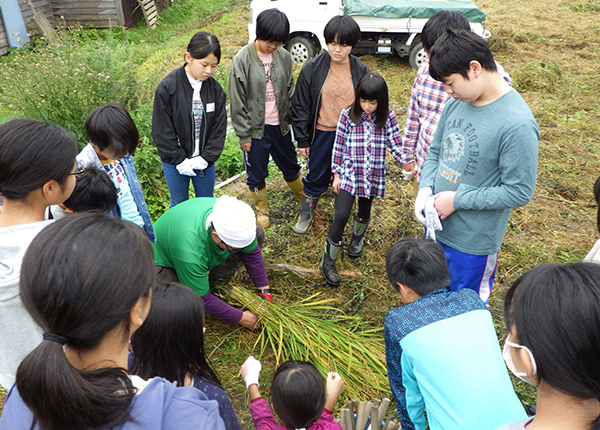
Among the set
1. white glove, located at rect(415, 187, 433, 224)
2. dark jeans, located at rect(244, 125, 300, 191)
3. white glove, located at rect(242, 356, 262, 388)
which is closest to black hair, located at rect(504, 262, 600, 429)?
white glove, located at rect(242, 356, 262, 388)

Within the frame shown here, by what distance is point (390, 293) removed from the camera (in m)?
3.36

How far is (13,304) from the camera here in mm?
1581

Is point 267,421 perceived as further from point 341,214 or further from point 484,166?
point 341,214

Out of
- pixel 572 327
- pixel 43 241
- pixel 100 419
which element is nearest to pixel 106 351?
pixel 100 419

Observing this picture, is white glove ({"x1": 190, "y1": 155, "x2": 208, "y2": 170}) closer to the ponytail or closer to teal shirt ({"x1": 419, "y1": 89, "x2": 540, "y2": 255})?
teal shirt ({"x1": 419, "y1": 89, "x2": 540, "y2": 255})

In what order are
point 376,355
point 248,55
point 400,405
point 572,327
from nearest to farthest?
point 572,327, point 400,405, point 376,355, point 248,55

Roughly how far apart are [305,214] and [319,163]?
1.57ft

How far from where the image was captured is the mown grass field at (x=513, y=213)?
318 centimetres

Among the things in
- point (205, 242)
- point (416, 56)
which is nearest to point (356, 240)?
point (205, 242)

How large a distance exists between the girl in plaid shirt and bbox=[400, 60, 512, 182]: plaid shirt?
0.29 ft

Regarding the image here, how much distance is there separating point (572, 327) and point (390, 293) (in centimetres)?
236

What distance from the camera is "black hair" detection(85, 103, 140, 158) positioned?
99.1 inches

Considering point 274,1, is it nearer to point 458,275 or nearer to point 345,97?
point 345,97

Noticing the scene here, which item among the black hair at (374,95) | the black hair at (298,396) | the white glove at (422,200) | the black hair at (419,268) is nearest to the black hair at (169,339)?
the black hair at (298,396)
